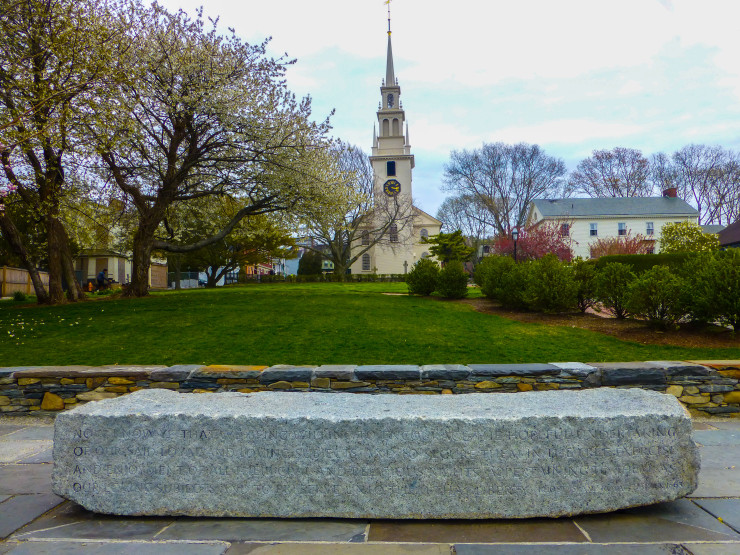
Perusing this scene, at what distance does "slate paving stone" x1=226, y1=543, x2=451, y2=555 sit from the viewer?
8.65 feet

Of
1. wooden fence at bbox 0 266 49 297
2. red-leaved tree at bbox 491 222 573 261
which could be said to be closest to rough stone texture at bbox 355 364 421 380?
wooden fence at bbox 0 266 49 297

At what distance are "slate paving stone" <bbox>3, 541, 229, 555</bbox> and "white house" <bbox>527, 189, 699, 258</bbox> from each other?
4282cm

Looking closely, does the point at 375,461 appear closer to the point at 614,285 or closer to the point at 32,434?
the point at 32,434

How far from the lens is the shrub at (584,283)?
1184cm

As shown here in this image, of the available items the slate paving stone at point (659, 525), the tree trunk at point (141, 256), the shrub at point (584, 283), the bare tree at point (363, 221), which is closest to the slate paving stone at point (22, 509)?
the slate paving stone at point (659, 525)

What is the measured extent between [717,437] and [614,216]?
43266 millimetres

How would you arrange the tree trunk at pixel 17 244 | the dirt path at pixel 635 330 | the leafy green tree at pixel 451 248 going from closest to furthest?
the dirt path at pixel 635 330 < the tree trunk at pixel 17 244 < the leafy green tree at pixel 451 248

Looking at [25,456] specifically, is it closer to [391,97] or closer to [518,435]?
[518,435]

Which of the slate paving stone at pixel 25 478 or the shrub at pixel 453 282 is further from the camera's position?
the shrub at pixel 453 282

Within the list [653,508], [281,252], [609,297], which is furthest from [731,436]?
[281,252]

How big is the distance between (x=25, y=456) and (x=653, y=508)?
5.03 m

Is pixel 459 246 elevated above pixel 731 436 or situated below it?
above

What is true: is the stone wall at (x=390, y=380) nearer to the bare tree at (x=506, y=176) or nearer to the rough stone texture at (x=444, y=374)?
the rough stone texture at (x=444, y=374)

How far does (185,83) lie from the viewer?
45.0ft
